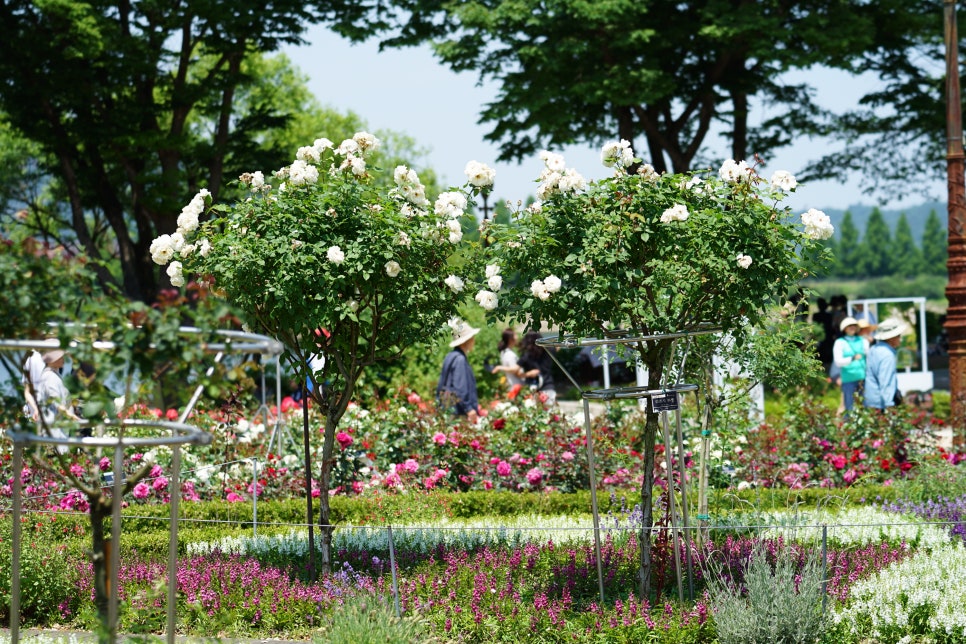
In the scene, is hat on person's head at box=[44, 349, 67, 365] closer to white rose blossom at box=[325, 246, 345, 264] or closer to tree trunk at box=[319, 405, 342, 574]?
tree trunk at box=[319, 405, 342, 574]

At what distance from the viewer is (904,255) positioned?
541 ft

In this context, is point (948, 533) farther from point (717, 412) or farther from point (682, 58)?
point (682, 58)

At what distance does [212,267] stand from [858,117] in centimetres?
1918

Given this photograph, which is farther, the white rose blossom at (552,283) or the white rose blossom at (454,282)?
the white rose blossom at (454,282)

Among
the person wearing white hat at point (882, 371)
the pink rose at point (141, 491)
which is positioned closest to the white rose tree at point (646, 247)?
the pink rose at point (141, 491)

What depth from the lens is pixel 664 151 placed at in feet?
70.2

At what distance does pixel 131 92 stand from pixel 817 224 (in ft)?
52.3

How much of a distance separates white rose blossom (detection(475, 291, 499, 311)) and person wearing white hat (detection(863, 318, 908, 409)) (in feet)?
20.3

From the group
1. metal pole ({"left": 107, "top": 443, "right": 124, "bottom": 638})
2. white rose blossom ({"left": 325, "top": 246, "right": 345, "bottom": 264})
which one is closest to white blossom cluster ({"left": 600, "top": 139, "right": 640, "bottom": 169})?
white rose blossom ({"left": 325, "top": 246, "right": 345, "bottom": 264})

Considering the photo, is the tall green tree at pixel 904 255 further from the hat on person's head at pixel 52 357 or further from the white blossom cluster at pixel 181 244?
the white blossom cluster at pixel 181 244

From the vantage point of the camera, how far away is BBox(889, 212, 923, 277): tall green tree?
157750 millimetres

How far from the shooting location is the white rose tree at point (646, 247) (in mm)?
5699

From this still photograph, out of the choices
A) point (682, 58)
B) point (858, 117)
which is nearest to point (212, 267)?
point (682, 58)

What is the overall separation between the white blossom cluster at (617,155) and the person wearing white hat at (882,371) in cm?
606
